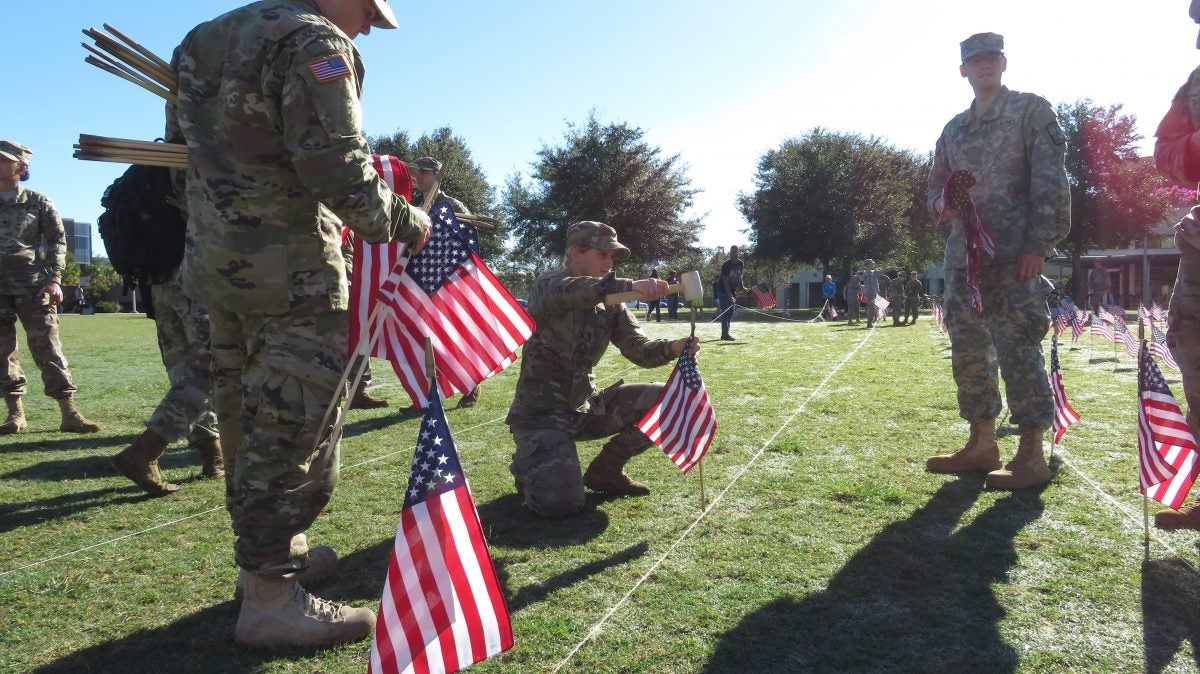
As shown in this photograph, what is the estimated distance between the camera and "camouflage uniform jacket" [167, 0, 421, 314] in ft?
7.67

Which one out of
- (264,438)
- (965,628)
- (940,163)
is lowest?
(965,628)

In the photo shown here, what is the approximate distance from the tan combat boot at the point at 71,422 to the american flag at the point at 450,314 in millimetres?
5003

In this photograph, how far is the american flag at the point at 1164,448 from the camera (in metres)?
3.35

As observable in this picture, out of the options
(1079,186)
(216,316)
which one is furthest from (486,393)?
(1079,186)

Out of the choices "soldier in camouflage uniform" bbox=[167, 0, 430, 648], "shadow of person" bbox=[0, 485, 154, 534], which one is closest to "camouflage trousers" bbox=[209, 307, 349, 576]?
"soldier in camouflage uniform" bbox=[167, 0, 430, 648]

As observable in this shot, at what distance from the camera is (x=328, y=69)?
2.32 meters

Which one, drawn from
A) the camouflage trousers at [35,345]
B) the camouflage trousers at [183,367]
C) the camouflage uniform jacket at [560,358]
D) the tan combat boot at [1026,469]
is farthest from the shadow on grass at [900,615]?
the camouflage trousers at [35,345]

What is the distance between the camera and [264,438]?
2553mm

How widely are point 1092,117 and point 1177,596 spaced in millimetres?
49153

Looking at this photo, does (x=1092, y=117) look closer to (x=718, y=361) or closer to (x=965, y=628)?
(x=718, y=361)

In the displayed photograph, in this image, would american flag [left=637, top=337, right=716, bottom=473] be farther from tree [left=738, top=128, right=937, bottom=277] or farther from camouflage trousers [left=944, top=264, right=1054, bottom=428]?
tree [left=738, top=128, right=937, bottom=277]

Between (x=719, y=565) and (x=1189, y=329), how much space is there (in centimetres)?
230

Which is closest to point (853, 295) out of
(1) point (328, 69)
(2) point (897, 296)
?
(2) point (897, 296)

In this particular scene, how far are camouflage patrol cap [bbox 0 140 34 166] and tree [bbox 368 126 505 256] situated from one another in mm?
39391
